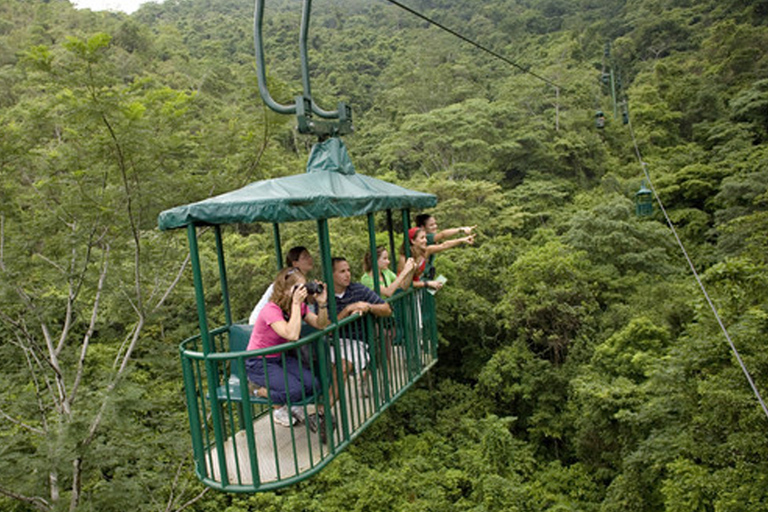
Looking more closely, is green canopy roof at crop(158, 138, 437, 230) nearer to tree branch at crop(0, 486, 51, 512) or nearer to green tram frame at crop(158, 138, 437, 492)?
green tram frame at crop(158, 138, 437, 492)

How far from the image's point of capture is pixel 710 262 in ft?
48.2

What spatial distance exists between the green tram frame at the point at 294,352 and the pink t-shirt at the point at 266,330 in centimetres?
16

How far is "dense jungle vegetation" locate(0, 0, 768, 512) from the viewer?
6855mm

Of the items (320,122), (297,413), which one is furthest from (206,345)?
(320,122)

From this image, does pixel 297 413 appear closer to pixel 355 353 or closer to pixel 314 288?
pixel 355 353

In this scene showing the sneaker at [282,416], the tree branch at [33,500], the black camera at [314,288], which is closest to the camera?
the black camera at [314,288]

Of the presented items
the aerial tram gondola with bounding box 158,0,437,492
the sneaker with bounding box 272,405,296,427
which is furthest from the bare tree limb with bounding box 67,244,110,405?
the sneaker with bounding box 272,405,296,427

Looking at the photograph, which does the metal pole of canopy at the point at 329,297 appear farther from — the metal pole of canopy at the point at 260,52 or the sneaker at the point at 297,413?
the metal pole of canopy at the point at 260,52

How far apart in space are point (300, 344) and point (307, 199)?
0.82 meters

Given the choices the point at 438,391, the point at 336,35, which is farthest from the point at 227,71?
the point at 438,391

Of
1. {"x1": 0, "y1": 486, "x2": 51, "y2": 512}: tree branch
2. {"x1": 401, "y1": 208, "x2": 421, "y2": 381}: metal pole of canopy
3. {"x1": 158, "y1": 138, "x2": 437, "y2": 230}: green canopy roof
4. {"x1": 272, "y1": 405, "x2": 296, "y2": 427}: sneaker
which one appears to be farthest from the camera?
{"x1": 0, "y1": 486, "x2": 51, "y2": 512}: tree branch

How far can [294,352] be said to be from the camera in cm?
327

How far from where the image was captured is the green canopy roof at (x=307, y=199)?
271 centimetres

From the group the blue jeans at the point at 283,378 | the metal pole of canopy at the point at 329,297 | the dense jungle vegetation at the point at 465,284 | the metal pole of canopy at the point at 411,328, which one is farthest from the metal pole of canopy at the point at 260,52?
the dense jungle vegetation at the point at 465,284
